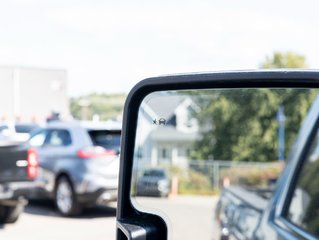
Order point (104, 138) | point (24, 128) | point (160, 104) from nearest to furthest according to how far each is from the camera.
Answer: point (160, 104)
point (104, 138)
point (24, 128)

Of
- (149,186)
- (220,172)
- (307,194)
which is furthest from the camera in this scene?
(220,172)

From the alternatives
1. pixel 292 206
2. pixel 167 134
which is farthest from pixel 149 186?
pixel 167 134

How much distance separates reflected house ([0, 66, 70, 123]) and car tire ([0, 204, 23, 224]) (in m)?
9.34

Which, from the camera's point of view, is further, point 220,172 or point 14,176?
point 220,172

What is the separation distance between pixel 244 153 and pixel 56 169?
25209mm

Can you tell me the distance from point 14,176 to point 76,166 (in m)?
1.43

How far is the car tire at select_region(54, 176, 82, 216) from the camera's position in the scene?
31.6 ft

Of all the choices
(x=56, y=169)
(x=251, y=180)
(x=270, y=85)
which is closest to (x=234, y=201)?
(x=270, y=85)

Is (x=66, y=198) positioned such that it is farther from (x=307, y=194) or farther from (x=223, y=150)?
(x=223, y=150)

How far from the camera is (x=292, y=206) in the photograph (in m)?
2.76

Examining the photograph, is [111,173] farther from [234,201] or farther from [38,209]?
[234,201]

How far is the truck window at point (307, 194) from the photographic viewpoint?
2.53m

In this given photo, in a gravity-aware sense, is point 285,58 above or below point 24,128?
above

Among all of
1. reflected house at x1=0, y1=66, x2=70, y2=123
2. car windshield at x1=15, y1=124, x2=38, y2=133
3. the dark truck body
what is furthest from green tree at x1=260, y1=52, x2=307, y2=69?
the dark truck body
